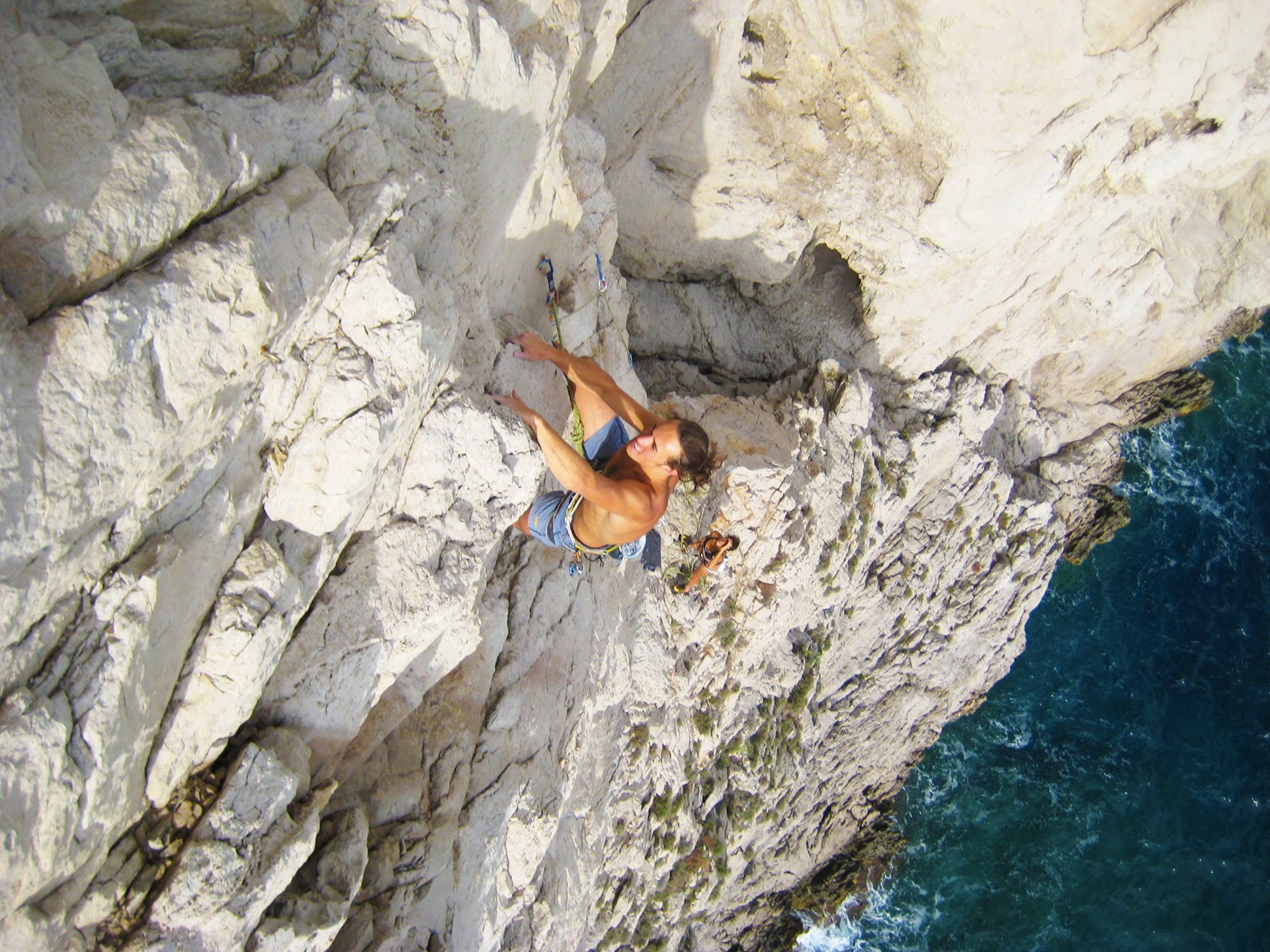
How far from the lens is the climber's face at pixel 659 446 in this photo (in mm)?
4902

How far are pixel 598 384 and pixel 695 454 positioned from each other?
0.93 m

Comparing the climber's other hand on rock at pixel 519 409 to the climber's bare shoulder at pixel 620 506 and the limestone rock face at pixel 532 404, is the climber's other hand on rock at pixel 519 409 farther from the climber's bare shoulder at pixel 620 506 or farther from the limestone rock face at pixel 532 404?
the climber's bare shoulder at pixel 620 506

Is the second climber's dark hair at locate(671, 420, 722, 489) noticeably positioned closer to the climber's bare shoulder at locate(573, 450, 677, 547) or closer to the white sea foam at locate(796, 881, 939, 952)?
the climber's bare shoulder at locate(573, 450, 677, 547)

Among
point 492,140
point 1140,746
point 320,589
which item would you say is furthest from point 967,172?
point 1140,746

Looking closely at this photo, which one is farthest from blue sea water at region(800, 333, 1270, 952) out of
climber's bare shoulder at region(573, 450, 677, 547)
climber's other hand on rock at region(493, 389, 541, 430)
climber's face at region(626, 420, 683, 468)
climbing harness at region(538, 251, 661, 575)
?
climber's other hand on rock at region(493, 389, 541, 430)

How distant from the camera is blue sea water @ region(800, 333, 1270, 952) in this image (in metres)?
12.0

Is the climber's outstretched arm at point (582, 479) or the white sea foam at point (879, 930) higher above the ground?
the climber's outstretched arm at point (582, 479)

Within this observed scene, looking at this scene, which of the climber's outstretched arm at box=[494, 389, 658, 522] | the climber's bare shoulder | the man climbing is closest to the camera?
the climber's outstretched arm at box=[494, 389, 658, 522]

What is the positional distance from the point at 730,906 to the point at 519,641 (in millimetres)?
6895

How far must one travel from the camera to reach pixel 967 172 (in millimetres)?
7375

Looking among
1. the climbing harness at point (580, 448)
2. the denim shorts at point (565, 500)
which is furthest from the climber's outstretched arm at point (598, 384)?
the climbing harness at point (580, 448)

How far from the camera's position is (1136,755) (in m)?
12.3

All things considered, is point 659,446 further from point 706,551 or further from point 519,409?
point 706,551

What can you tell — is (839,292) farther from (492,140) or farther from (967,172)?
(492,140)
